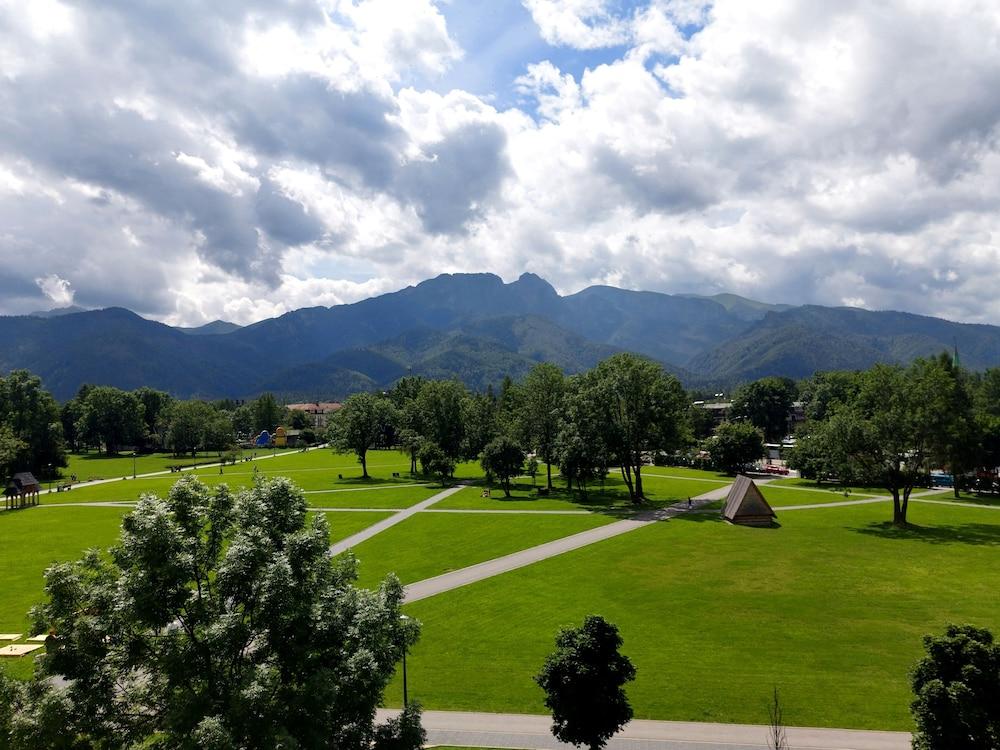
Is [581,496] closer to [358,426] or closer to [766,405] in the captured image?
[358,426]

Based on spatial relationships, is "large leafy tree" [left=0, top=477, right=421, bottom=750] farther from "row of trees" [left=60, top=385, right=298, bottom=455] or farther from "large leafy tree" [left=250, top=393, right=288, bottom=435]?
"large leafy tree" [left=250, top=393, right=288, bottom=435]

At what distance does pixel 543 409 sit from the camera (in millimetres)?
73188

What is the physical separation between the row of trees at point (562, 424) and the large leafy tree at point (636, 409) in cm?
11

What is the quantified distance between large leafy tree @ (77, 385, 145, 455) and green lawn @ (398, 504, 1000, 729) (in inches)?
5666

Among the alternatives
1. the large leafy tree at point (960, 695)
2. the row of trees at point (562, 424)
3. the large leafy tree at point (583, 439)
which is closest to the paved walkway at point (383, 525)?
the row of trees at point (562, 424)

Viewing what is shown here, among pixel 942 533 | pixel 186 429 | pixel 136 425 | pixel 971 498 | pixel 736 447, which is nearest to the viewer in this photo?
pixel 942 533

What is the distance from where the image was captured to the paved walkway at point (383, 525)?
4434 cm

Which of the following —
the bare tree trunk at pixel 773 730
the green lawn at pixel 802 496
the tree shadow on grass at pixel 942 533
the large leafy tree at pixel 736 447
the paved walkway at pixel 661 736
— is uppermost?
the large leafy tree at pixel 736 447

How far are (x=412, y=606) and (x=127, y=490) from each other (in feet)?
218

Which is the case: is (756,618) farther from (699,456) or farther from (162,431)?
(162,431)

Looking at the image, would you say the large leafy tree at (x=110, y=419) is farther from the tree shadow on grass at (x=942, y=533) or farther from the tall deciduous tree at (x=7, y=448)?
the tree shadow on grass at (x=942, y=533)

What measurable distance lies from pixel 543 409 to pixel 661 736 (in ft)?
181

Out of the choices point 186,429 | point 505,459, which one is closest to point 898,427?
point 505,459

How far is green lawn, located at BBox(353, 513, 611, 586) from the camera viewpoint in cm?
3809
